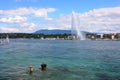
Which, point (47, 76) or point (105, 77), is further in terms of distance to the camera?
point (47, 76)

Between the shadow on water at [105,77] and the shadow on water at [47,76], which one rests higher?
the shadow on water at [47,76]

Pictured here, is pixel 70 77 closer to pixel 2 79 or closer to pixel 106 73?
pixel 106 73

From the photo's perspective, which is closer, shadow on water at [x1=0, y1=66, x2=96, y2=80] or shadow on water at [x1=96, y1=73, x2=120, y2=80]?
shadow on water at [x1=96, y1=73, x2=120, y2=80]

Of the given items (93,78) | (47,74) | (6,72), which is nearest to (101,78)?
(93,78)

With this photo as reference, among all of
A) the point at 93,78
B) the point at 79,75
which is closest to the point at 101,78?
the point at 93,78

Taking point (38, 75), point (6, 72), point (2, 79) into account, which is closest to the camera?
point (2, 79)

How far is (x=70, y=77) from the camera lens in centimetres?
5122

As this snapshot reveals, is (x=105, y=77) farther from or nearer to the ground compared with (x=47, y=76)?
nearer to the ground

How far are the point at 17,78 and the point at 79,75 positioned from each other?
12460 mm

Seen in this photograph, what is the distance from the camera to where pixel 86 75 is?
53.4 metres

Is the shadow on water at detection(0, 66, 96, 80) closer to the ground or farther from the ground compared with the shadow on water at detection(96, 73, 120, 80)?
farther from the ground

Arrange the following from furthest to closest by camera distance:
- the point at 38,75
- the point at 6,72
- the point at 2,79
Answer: the point at 6,72 → the point at 38,75 → the point at 2,79

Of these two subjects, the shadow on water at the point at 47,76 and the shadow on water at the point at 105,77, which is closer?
the shadow on water at the point at 105,77

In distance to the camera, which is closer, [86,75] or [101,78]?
[101,78]
